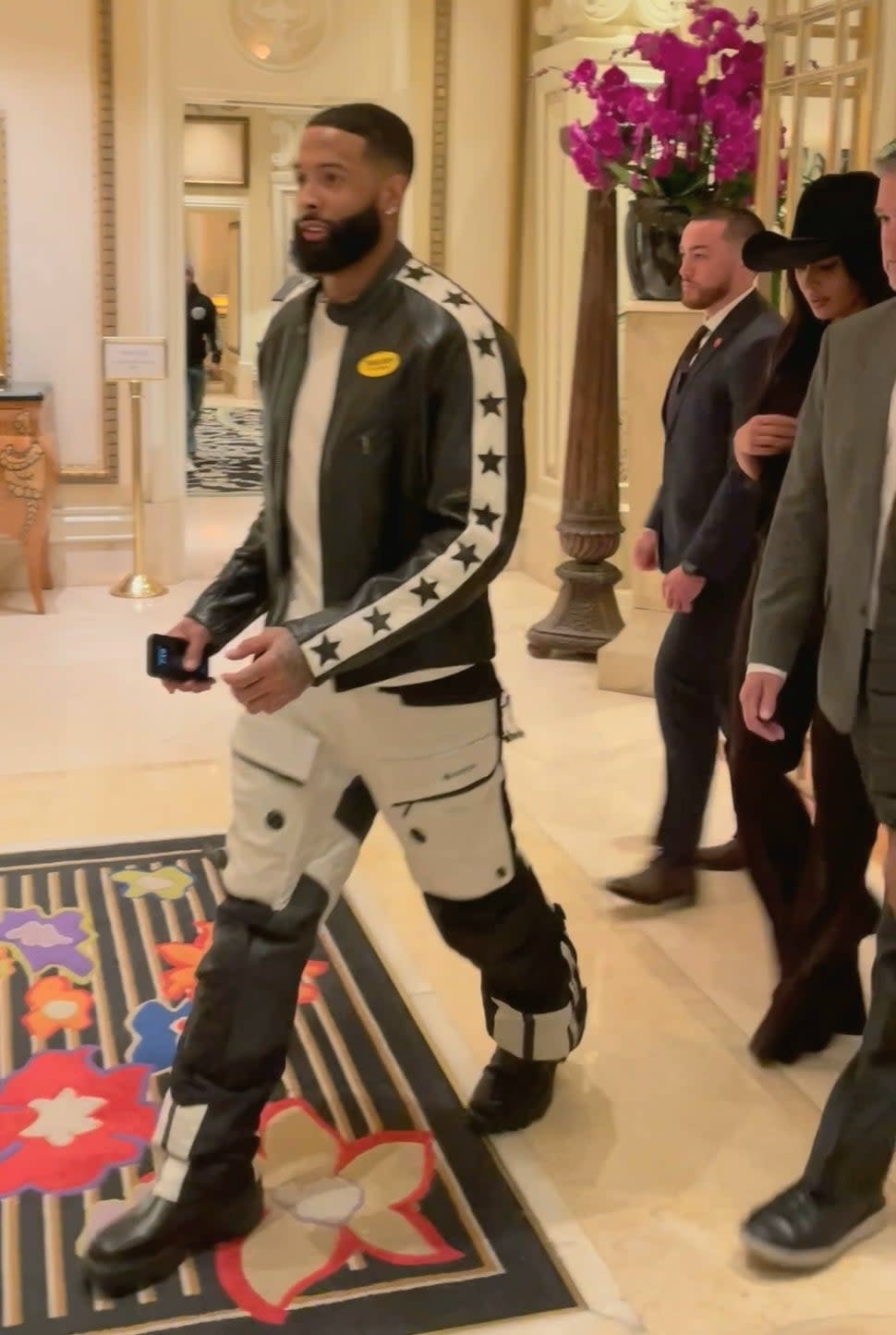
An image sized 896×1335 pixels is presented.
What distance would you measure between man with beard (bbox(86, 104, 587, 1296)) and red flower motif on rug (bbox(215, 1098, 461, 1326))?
63 mm

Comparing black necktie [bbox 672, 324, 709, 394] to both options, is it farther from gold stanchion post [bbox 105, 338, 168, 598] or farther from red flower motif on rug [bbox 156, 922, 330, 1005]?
gold stanchion post [bbox 105, 338, 168, 598]

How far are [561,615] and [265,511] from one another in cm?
342

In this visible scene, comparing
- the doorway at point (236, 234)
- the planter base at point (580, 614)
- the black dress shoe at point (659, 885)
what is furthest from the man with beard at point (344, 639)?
the doorway at point (236, 234)

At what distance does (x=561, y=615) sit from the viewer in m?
5.30

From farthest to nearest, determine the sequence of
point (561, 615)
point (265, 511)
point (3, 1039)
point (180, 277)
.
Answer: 1. point (180, 277)
2. point (561, 615)
3. point (3, 1039)
4. point (265, 511)

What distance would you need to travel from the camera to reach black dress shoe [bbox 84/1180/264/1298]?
1.84 m

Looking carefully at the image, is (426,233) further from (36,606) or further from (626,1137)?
(626,1137)

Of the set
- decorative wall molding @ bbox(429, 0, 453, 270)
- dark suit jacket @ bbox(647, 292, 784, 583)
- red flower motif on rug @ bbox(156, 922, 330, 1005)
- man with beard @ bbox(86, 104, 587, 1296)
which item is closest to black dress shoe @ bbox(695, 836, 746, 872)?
dark suit jacket @ bbox(647, 292, 784, 583)

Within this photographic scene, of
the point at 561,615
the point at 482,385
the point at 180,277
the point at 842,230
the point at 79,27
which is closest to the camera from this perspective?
the point at 482,385

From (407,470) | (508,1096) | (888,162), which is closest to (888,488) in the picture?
(888,162)

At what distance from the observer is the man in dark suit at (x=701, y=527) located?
281cm

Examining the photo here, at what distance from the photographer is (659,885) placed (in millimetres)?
3086

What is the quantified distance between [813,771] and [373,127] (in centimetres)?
115

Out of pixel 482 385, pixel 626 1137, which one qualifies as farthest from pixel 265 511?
pixel 626 1137
